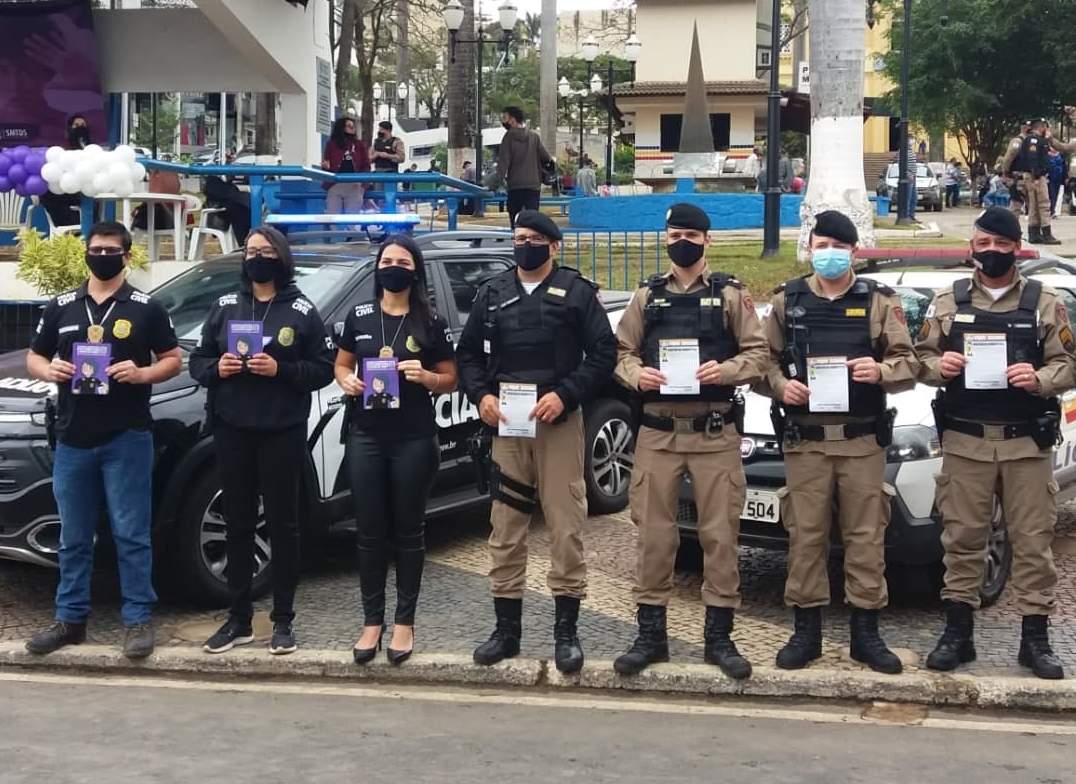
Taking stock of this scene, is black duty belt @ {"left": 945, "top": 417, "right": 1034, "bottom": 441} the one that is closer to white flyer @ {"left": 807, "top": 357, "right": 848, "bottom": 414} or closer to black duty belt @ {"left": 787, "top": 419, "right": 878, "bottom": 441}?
black duty belt @ {"left": 787, "top": 419, "right": 878, "bottom": 441}

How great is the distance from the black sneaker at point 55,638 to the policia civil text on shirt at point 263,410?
614 mm

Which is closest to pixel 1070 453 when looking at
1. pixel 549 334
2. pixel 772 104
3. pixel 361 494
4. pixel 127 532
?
pixel 549 334

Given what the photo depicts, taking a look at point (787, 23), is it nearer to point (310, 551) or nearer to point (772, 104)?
point (772, 104)

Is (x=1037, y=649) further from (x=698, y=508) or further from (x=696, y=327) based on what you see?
(x=696, y=327)

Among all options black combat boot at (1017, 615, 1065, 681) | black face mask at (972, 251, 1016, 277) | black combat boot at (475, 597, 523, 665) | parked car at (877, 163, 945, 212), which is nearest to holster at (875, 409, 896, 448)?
black face mask at (972, 251, 1016, 277)

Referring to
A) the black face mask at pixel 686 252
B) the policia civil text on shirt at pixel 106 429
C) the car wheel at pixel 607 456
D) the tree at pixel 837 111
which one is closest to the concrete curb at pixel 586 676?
the policia civil text on shirt at pixel 106 429

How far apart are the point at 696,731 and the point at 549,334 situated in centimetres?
169

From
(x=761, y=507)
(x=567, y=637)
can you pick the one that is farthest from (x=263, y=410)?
(x=761, y=507)

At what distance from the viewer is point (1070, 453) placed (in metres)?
7.16

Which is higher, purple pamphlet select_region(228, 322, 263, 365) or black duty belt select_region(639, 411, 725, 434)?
purple pamphlet select_region(228, 322, 263, 365)

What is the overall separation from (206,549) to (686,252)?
2.66 metres

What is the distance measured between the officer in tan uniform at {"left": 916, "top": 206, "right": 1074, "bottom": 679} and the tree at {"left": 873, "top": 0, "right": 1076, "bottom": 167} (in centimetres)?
3549

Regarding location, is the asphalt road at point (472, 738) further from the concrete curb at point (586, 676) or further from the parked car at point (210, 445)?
the parked car at point (210, 445)

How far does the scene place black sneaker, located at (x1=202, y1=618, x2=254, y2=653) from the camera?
5.90m
